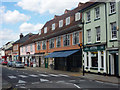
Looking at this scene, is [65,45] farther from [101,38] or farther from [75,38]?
[101,38]

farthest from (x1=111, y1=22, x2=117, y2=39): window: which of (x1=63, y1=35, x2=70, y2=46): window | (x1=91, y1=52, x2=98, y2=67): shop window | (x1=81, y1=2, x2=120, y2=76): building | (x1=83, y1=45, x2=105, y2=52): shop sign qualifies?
(x1=63, y1=35, x2=70, y2=46): window

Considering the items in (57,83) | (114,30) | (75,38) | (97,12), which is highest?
(97,12)

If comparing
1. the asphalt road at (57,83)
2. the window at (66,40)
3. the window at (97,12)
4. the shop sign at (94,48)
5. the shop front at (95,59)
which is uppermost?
the window at (97,12)

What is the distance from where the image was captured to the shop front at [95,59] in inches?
880

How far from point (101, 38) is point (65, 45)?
32.4 feet

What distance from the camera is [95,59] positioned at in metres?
24.1

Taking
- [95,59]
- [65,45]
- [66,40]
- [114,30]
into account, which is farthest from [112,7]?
[65,45]

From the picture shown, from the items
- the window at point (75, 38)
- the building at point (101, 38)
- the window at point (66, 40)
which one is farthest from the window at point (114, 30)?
the window at point (66, 40)

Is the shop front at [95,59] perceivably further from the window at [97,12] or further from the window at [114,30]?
the window at [97,12]

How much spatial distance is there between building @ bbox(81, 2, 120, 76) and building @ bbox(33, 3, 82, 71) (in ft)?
5.73

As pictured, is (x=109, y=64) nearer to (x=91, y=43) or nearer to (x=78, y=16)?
(x=91, y=43)

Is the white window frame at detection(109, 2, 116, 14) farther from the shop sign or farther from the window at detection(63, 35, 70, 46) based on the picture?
the window at detection(63, 35, 70, 46)

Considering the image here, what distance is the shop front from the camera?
22.4 meters

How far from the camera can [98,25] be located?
23.5 metres
